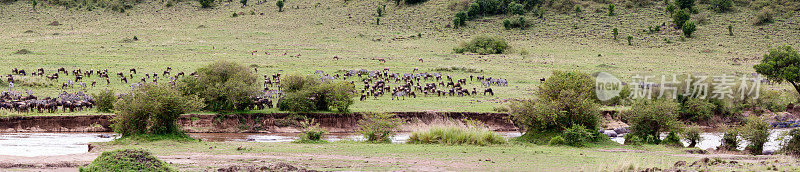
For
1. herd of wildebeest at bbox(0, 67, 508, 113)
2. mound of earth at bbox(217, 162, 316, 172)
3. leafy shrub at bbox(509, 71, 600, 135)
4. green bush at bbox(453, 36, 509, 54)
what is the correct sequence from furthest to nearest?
green bush at bbox(453, 36, 509, 54) < herd of wildebeest at bbox(0, 67, 508, 113) < leafy shrub at bbox(509, 71, 600, 135) < mound of earth at bbox(217, 162, 316, 172)

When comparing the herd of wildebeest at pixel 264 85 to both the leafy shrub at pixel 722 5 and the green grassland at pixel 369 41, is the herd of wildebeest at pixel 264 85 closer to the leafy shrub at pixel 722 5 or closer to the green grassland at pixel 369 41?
the green grassland at pixel 369 41

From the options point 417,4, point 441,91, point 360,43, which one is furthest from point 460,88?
point 417,4

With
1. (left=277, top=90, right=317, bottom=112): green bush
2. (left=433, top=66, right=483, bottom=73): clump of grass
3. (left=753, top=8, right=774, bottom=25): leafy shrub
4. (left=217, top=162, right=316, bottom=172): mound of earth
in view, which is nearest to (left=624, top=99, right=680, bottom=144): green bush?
(left=277, top=90, right=317, bottom=112): green bush

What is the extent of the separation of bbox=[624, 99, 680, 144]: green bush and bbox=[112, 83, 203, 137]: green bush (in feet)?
64.9

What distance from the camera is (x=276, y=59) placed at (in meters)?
69.7

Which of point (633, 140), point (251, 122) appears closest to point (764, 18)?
point (633, 140)

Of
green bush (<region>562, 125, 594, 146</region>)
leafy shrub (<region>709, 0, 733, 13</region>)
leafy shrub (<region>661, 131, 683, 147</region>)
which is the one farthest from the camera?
leafy shrub (<region>709, 0, 733, 13</region>)

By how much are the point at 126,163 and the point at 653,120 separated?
23.2 m

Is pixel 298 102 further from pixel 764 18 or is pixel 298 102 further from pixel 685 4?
pixel 685 4

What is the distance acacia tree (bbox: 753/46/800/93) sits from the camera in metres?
39.2

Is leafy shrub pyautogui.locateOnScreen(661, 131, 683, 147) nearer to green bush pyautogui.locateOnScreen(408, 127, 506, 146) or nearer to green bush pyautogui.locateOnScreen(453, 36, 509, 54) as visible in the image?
green bush pyautogui.locateOnScreen(408, 127, 506, 146)

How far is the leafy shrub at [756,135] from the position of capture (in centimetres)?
2788

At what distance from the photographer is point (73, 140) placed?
32531mm

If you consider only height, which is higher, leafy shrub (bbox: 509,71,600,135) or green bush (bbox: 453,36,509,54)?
green bush (bbox: 453,36,509,54)
